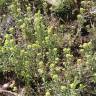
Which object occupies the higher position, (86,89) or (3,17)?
→ (3,17)

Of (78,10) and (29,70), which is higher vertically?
(78,10)

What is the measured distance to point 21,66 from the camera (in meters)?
4.02

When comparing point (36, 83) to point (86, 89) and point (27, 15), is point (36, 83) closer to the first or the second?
point (86, 89)

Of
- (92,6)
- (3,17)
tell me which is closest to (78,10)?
(92,6)

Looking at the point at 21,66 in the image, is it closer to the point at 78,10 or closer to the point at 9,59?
the point at 9,59

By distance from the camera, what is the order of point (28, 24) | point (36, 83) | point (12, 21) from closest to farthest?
point (36, 83) < point (28, 24) < point (12, 21)

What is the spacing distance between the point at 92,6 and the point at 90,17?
16 centimetres

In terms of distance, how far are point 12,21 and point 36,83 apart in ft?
3.70

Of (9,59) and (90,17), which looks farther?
(90,17)

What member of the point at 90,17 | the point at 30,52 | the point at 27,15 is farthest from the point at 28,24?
the point at 90,17

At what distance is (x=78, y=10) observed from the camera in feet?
15.8

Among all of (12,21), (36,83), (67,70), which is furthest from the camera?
(12,21)

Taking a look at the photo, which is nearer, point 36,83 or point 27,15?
point 36,83

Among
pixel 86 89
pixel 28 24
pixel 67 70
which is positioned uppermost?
pixel 28 24
